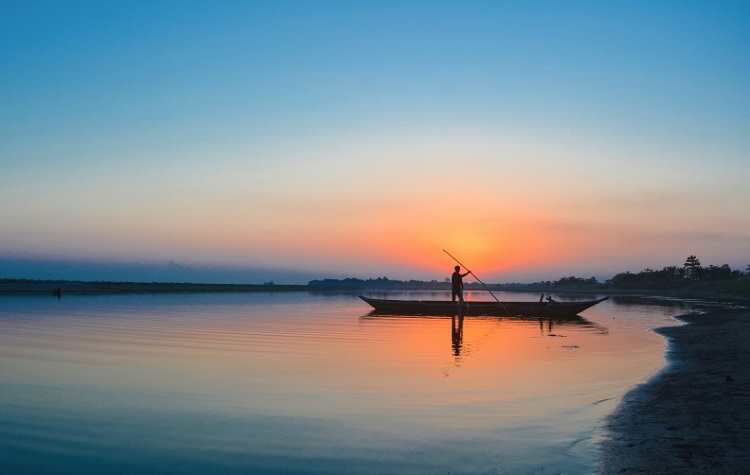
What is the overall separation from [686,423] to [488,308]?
27170 mm

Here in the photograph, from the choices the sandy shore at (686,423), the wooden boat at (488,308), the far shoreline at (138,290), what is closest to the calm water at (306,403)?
the sandy shore at (686,423)

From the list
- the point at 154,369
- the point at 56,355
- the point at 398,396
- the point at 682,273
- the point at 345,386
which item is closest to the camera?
the point at 398,396

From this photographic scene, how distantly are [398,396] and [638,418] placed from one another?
370 cm

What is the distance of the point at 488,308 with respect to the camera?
34.3 meters

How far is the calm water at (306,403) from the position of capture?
6.27 meters

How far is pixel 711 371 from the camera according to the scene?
1139 cm

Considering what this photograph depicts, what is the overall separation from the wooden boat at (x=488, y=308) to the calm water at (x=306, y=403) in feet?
45.6

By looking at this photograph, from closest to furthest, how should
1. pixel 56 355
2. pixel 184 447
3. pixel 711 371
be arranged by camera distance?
1. pixel 184 447
2. pixel 711 371
3. pixel 56 355

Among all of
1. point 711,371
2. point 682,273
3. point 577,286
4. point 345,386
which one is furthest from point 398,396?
point 577,286

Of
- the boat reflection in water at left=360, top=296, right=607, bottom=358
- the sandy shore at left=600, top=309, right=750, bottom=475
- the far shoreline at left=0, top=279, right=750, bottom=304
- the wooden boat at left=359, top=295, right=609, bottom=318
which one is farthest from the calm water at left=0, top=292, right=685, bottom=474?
the far shoreline at left=0, top=279, right=750, bottom=304

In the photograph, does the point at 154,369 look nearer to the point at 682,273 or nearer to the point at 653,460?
the point at 653,460

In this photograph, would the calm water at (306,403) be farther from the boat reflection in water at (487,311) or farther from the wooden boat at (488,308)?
the wooden boat at (488,308)

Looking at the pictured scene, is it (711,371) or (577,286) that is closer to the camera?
(711,371)

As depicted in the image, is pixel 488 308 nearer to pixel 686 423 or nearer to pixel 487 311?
pixel 487 311
